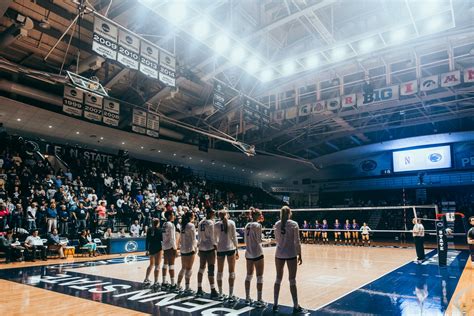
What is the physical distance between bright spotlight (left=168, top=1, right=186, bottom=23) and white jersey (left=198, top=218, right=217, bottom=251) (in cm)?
724

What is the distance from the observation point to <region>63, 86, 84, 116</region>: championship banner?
14375mm

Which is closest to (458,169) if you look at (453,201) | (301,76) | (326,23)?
(453,201)

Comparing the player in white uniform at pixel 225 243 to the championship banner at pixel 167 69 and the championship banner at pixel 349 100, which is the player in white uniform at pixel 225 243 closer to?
the championship banner at pixel 167 69

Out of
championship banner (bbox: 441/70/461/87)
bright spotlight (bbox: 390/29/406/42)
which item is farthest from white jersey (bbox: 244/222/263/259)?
championship banner (bbox: 441/70/461/87)

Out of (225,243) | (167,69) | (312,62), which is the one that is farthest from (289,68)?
(225,243)

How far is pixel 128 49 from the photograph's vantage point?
459 inches

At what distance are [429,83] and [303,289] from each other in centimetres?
1357

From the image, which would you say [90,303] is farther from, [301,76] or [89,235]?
[301,76]

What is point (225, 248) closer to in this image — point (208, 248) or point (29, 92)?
point (208, 248)

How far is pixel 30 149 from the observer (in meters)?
20.0

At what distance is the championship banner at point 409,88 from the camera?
55.4ft

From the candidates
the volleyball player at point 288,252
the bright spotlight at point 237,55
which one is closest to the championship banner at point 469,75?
the bright spotlight at point 237,55

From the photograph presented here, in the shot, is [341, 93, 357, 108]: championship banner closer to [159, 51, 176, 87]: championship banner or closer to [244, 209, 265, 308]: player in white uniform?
[159, 51, 176, 87]: championship banner

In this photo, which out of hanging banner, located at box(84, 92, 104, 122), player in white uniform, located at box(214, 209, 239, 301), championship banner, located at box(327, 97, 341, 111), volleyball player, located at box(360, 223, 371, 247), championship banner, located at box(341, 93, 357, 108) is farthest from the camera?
volleyball player, located at box(360, 223, 371, 247)
